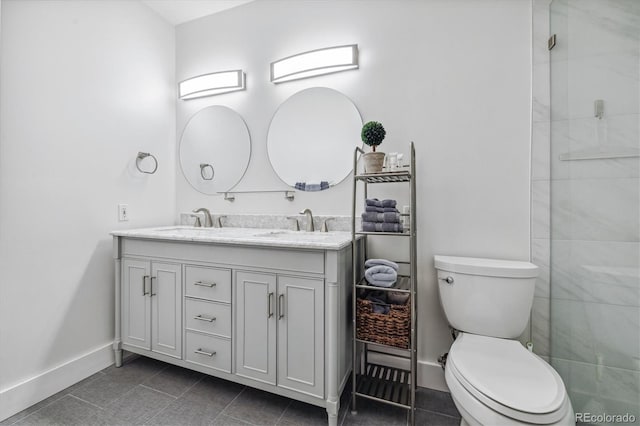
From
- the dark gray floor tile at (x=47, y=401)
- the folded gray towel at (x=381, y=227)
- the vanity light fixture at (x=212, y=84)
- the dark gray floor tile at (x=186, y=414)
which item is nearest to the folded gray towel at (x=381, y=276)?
the folded gray towel at (x=381, y=227)

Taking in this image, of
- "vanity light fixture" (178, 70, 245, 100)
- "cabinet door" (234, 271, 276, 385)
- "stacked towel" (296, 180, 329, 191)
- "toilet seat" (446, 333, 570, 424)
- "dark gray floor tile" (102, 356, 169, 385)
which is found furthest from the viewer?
"vanity light fixture" (178, 70, 245, 100)

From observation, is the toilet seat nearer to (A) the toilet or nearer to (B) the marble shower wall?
(A) the toilet

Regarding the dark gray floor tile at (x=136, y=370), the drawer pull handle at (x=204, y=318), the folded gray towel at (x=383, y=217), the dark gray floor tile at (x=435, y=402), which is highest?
the folded gray towel at (x=383, y=217)

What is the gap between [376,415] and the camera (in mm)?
1426

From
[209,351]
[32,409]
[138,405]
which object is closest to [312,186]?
[209,351]

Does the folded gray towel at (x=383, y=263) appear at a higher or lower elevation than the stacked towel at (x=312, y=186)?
lower

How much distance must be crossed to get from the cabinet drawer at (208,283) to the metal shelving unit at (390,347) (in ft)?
2.20

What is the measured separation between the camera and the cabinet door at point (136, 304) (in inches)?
68.5

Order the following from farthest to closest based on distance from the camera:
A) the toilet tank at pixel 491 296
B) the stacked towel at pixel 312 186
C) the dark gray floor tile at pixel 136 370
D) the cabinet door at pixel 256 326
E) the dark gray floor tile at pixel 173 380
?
1. the stacked towel at pixel 312 186
2. the dark gray floor tile at pixel 136 370
3. the dark gray floor tile at pixel 173 380
4. the cabinet door at pixel 256 326
5. the toilet tank at pixel 491 296

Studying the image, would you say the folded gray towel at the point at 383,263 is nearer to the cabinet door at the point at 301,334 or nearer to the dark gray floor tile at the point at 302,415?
the cabinet door at the point at 301,334

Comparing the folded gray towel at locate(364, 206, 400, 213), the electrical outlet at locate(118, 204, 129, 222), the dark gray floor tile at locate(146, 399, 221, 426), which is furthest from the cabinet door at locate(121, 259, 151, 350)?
the folded gray towel at locate(364, 206, 400, 213)

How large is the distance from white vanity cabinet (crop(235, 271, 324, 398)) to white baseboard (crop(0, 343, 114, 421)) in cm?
101

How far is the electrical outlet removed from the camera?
1.96 meters

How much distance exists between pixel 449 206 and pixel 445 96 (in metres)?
0.62
